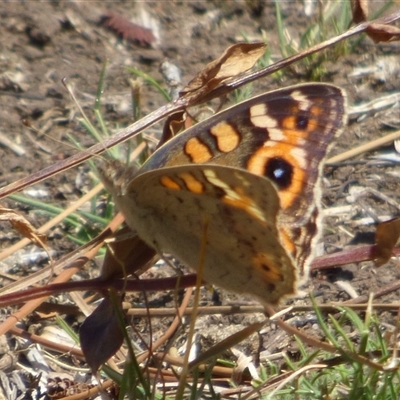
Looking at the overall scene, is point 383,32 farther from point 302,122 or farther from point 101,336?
point 101,336

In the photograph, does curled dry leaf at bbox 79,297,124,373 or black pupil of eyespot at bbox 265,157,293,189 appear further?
black pupil of eyespot at bbox 265,157,293,189

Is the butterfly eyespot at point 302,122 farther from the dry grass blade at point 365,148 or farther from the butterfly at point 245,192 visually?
the dry grass blade at point 365,148

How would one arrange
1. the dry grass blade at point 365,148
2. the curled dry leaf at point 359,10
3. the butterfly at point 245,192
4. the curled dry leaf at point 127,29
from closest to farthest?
the butterfly at point 245,192 < the curled dry leaf at point 359,10 < the dry grass blade at point 365,148 < the curled dry leaf at point 127,29

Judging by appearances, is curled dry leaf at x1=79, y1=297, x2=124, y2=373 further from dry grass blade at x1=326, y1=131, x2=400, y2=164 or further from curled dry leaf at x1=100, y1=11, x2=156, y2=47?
curled dry leaf at x1=100, y1=11, x2=156, y2=47

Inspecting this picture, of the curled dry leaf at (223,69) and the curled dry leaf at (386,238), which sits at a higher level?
the curled dry leaf at (223,69)

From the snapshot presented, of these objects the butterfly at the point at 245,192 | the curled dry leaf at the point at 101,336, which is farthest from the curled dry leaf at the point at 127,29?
the curled dry leaf at the point at 101,336

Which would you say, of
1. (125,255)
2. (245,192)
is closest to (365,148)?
(125,255)

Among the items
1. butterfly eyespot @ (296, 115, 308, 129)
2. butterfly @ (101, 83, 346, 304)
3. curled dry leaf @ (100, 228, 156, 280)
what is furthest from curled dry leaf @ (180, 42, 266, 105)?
curled dry leaf @ (100, 228, 156, 280)
